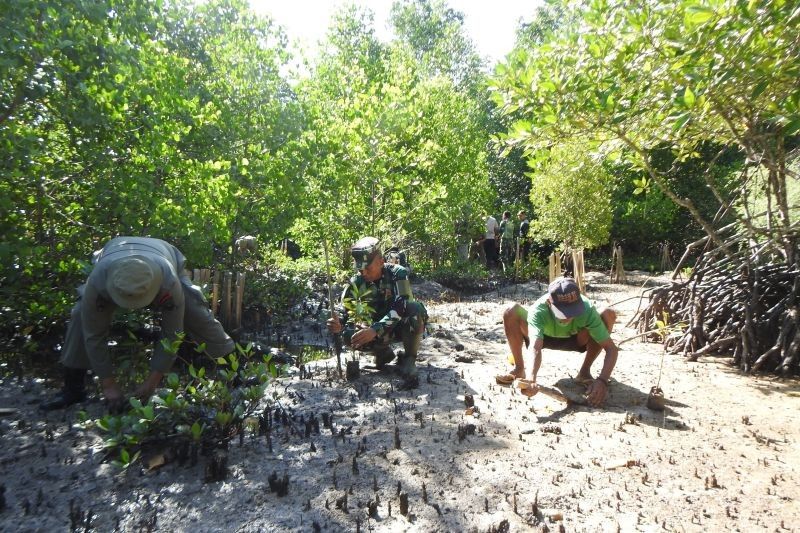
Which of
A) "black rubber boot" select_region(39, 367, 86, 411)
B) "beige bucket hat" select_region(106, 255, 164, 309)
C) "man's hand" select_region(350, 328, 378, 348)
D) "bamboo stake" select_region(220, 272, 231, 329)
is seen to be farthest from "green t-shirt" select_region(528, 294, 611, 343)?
"bamboo stake" select_region(220, 272, 231, 329)

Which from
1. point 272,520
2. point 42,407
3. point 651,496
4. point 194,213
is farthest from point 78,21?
point 651,496

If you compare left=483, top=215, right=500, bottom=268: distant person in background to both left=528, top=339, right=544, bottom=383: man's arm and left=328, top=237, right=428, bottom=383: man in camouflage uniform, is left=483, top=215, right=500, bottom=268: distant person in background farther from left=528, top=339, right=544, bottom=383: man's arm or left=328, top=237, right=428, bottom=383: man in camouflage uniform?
left=528, top=339, right=544, bottom=383: man's arm

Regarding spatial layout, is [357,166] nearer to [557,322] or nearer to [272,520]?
[557,322]

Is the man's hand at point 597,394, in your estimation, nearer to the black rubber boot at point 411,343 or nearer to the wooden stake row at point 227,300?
the black rubber boot at point 411,343

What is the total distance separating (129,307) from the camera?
354 centimetres

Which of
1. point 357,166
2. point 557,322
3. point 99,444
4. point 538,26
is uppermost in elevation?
point 538,26

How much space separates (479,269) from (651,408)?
9800 millimetres

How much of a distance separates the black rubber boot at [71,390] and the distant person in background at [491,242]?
13253 millimetres

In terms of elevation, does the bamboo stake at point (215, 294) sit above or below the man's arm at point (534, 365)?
above

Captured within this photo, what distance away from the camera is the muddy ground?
9.22ft

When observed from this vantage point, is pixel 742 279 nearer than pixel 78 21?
No

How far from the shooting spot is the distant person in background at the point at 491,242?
Answer: 16375 mm

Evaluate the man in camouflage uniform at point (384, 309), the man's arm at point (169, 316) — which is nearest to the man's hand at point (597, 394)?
the man in camouflage uniform at point (384, 309)

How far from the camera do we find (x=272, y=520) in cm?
283
